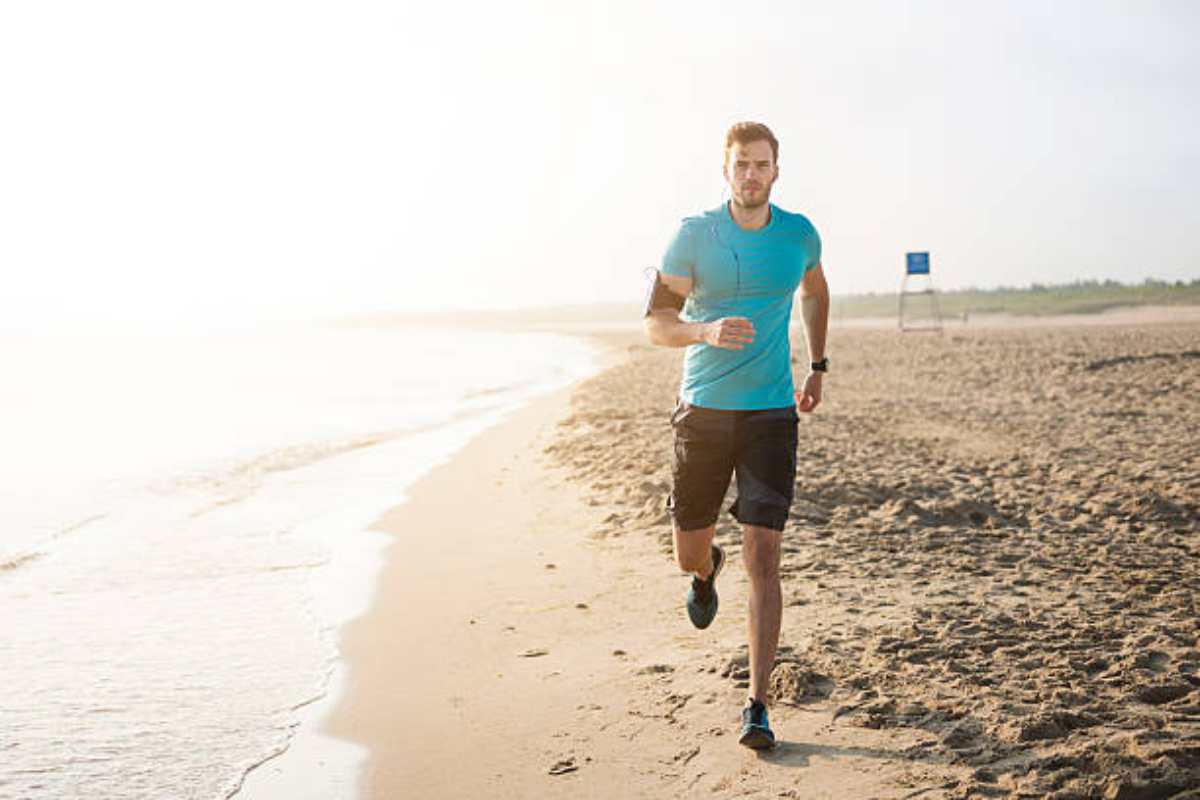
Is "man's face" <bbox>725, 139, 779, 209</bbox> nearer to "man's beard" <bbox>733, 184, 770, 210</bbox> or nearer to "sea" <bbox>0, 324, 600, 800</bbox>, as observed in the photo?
"man's beard" <bbox>733, 184, 770, 210</bbox>

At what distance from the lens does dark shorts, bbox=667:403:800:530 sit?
12.8ft

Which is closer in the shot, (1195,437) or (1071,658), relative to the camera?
(1071,658)

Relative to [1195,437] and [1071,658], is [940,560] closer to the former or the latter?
[1071,658]

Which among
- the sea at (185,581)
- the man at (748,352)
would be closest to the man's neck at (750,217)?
the man at (748,352)

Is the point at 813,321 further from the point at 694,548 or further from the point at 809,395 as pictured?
the point at 694,548

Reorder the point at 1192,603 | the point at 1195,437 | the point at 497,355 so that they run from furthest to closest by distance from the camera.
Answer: the point at 497,355, the point at 1195,437, the point at 1192,603

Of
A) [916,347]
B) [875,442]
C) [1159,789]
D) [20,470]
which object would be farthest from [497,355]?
[1159,789]

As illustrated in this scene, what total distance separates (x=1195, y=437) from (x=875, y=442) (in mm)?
3019

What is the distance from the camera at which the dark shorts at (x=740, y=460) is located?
12.8 ft

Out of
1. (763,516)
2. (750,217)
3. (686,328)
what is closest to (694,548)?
(763,516)

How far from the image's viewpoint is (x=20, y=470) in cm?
1359

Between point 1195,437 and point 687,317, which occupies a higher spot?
point 687,317

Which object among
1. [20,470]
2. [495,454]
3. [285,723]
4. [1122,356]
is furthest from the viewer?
[1122,356]

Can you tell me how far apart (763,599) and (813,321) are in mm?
1169
